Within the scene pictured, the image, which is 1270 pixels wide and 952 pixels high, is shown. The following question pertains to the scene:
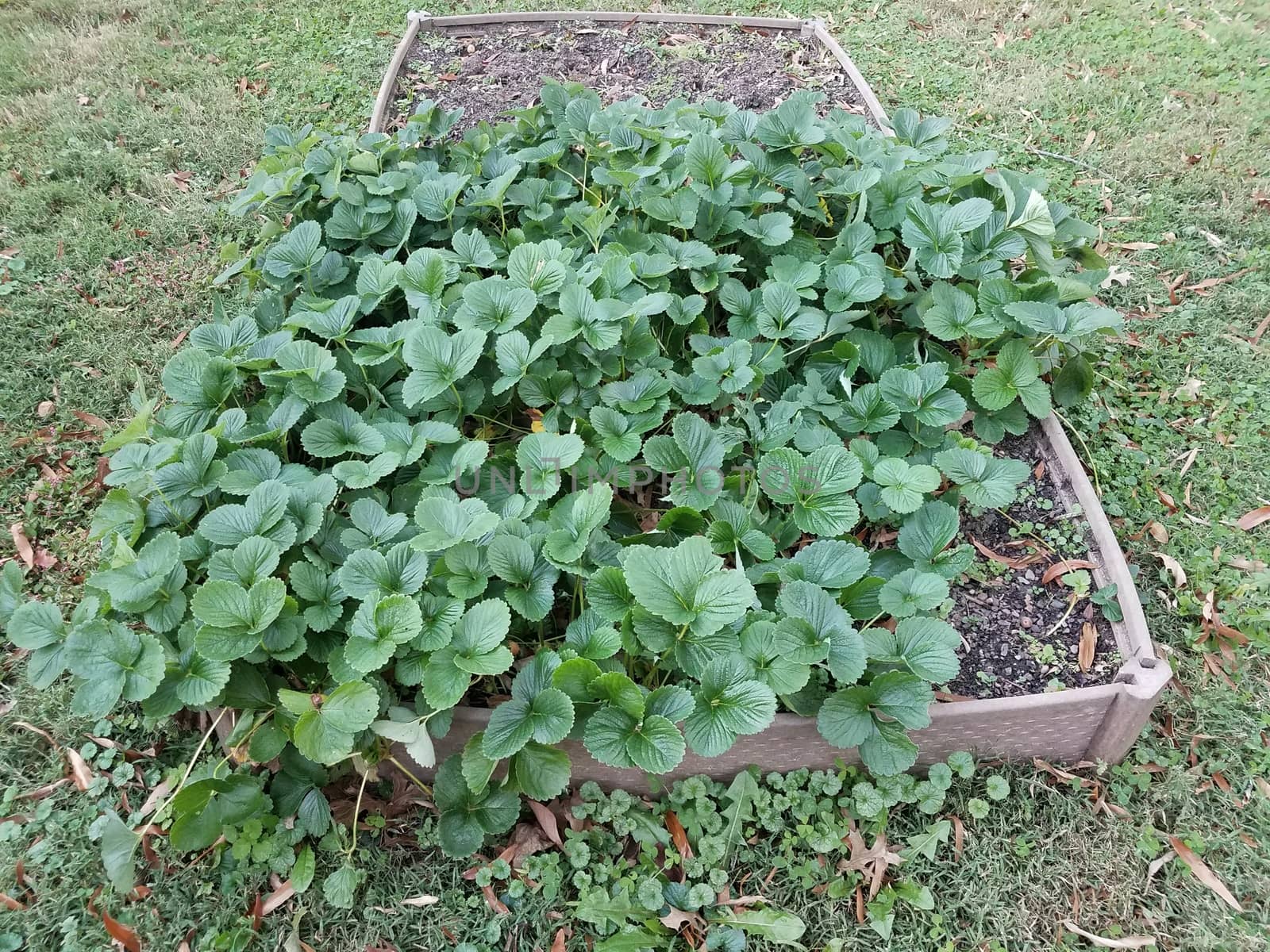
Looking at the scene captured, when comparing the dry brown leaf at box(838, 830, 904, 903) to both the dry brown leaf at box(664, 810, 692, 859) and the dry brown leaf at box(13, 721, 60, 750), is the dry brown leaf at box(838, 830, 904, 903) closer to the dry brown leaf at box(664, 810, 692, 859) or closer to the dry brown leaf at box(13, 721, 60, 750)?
the dry brown leaf at box(664, 810, 692, 859)

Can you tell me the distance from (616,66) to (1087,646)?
3.36 metres

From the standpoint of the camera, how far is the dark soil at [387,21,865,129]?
3.75 meters

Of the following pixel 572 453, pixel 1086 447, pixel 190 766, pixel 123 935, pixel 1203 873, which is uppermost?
pixel 572 453

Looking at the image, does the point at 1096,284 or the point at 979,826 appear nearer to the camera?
the point at 979,826

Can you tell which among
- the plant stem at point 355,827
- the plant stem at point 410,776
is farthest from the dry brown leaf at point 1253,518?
the plant stem at point 355,827

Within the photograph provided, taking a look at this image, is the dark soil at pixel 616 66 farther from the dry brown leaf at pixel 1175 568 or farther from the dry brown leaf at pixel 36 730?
the dry brown leaf at pixel 36 730

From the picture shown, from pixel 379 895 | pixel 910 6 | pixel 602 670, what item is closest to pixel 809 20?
pixel 910 6

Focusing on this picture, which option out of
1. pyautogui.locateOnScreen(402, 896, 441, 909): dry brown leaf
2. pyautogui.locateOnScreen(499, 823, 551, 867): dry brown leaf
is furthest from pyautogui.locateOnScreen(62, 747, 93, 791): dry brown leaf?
pyautogui.locateOnScreen(499, 823, 551, 867): dry brown leaf

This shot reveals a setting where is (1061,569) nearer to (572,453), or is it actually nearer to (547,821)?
(572,453)

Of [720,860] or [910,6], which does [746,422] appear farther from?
[910,6]

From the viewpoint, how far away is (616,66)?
396cm

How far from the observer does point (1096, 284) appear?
8.02ft

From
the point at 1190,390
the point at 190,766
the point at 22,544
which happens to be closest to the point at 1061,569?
the point at 1190,390

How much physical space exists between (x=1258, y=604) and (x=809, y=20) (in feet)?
11.9
